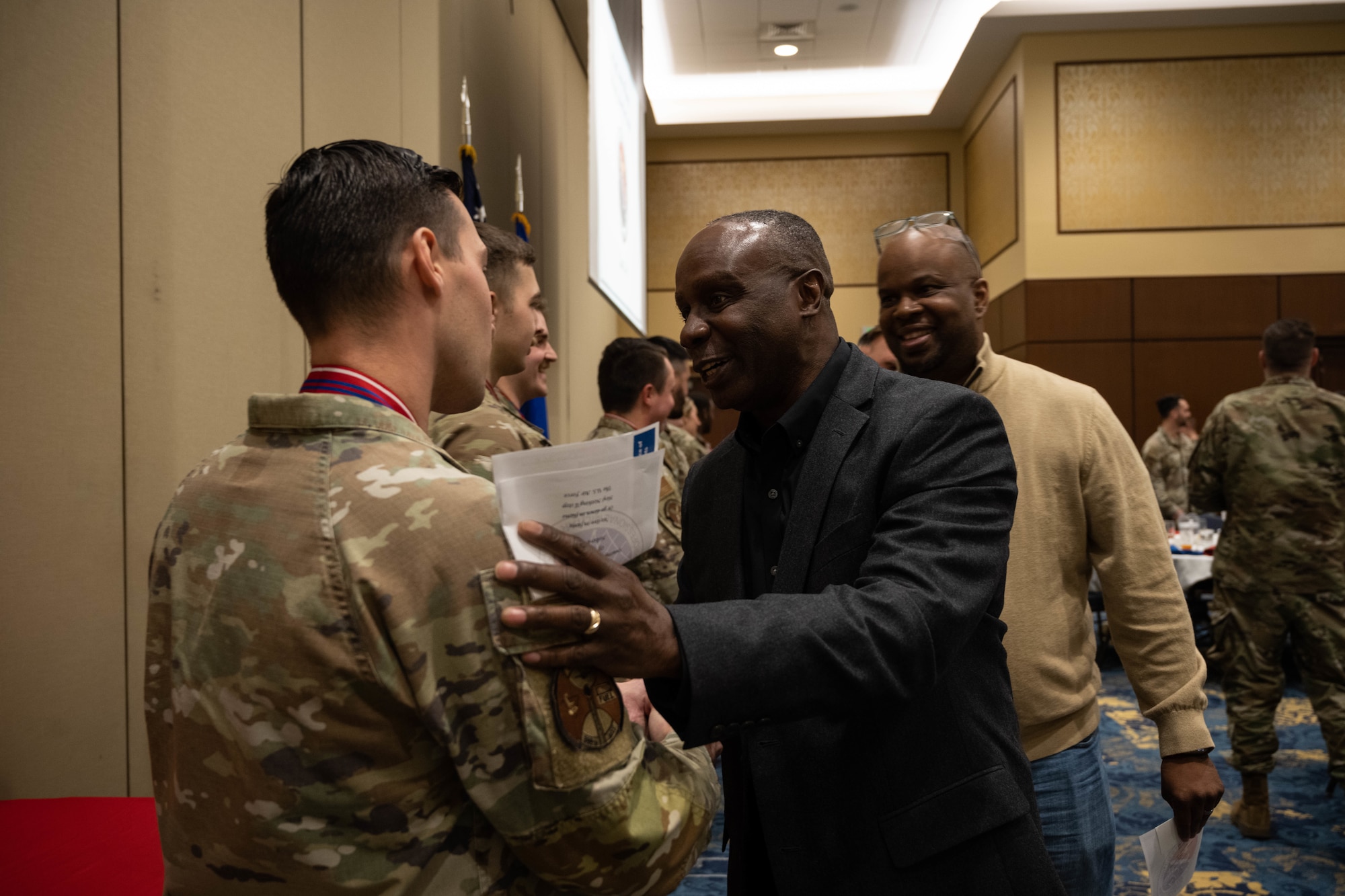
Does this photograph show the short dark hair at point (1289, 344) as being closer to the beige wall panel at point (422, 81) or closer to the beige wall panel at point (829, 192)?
the beige wall panel at point (422, 81)

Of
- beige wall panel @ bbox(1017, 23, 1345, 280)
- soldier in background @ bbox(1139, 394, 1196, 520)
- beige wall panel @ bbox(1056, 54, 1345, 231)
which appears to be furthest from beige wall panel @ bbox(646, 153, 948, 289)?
soldier in background @ bbox(1139, 394, 1196, 520)

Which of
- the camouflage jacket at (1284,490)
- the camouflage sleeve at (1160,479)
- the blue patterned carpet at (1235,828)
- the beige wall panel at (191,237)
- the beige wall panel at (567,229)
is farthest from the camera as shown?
the camouflage sleeve at (1160,479)

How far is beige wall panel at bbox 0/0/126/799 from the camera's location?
1641mm

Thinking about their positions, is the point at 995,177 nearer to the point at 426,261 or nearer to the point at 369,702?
the point at 426,261

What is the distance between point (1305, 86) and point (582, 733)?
31.7 feet

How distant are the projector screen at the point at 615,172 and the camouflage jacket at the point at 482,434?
168 centimetres

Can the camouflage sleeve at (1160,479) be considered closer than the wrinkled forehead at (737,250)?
No

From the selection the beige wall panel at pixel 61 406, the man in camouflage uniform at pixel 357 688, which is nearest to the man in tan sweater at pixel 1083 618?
the man in camouflage uniform at pixel 357 688

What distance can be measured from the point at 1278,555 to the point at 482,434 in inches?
135

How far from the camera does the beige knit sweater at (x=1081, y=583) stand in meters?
1.59

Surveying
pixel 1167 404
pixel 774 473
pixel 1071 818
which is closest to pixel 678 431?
pixel 1071 818

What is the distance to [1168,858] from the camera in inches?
60.0

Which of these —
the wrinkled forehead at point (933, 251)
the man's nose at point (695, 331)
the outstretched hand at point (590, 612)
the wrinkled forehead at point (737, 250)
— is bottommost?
the outstretched hand at point (590, 612)

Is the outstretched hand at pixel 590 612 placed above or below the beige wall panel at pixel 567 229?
below
